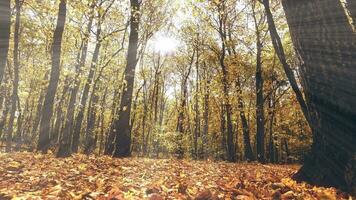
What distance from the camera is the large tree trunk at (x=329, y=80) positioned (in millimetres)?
4809

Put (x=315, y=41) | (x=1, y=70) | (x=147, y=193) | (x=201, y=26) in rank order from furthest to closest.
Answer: (x=201, y=26)
(x=1, y=70)
(x=315, y=41)
(x=147, y=193)

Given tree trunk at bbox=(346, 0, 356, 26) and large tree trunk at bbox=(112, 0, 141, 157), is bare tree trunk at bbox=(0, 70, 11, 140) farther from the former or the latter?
tree trunk at bbox=(346, 0, 356, 26)

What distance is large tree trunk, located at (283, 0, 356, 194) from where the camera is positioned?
4809 mm

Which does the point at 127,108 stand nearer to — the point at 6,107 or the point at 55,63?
the point at 55,63

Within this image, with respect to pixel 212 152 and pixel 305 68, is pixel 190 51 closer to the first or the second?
pixel 212 152

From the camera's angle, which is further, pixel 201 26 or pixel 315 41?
pixel 201 26

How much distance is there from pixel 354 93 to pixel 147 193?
3.27 m

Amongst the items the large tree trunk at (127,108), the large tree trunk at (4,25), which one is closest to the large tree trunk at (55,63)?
the large tree trunk at (127,108)

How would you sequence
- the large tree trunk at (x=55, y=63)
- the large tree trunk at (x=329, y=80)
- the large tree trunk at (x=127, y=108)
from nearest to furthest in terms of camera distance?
the large tree trunk at (x=329, y=80)
the large tree trunk at (x=55, y=63)
the large tree trunk at (x=127, y=108)

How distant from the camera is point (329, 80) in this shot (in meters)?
5.06


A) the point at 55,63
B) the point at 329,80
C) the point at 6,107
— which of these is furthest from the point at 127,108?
the point at 6,107

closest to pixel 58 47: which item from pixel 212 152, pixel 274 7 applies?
pixel 274 7

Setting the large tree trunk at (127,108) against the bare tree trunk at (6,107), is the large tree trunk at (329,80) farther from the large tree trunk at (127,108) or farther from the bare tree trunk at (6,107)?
the bare tree trunk at (6,107)

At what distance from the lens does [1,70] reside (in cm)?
817
